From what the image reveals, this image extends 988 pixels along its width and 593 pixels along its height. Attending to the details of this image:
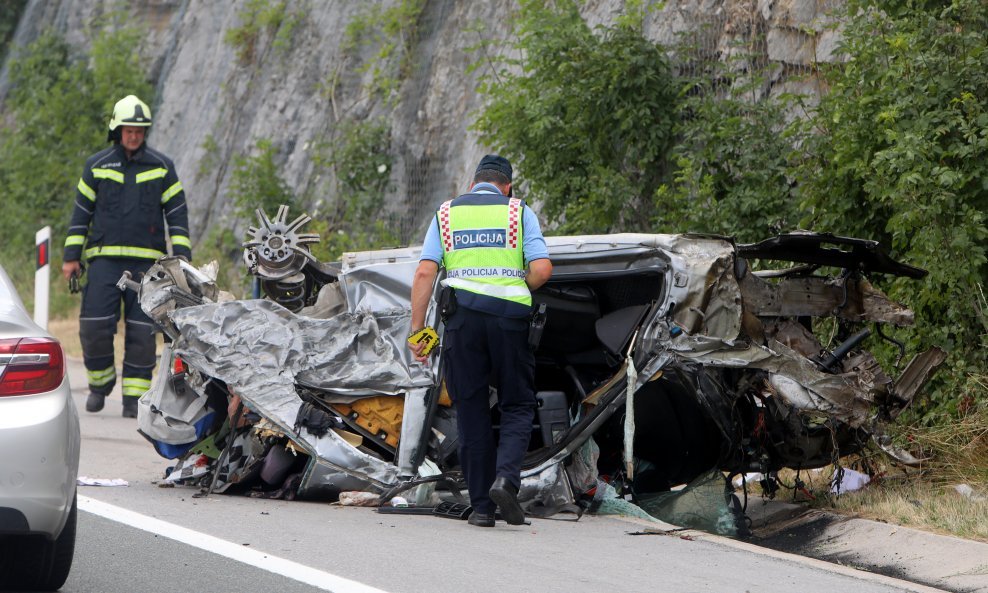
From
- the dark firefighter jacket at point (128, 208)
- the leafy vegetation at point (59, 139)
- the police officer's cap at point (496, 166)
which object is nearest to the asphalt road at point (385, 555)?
the police officer's cap at point (496, 166)

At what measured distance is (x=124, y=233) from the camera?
10.2 meters

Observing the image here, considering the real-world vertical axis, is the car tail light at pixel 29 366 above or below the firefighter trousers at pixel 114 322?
above

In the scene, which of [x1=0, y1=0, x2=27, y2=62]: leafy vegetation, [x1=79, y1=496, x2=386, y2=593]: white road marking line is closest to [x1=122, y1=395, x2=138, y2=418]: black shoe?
[x1=79, y1=496, x2=386, y2=593]: white road marking line

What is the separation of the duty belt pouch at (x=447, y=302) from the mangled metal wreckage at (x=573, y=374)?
1.18 feet

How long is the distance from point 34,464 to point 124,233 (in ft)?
19.4

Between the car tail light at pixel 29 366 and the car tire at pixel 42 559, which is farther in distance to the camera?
the car tire at pixel 42 559

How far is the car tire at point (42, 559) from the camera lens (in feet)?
16.5

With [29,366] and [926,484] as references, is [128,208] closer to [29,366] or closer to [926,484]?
[29,366]

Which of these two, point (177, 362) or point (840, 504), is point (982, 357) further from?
point (177, 362)

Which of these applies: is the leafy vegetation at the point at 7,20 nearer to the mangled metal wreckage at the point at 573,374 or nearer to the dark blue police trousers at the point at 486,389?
the mangled metal wreckage at the point at 573,374

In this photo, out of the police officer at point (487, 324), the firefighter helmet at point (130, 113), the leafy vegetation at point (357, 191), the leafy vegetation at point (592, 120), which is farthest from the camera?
the leafy vegetation at point (357, 191)

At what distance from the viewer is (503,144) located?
462 inches

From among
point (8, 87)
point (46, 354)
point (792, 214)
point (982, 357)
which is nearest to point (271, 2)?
point (8, 87)

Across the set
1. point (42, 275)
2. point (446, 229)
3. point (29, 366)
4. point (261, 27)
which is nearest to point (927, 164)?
point (446, 229)
